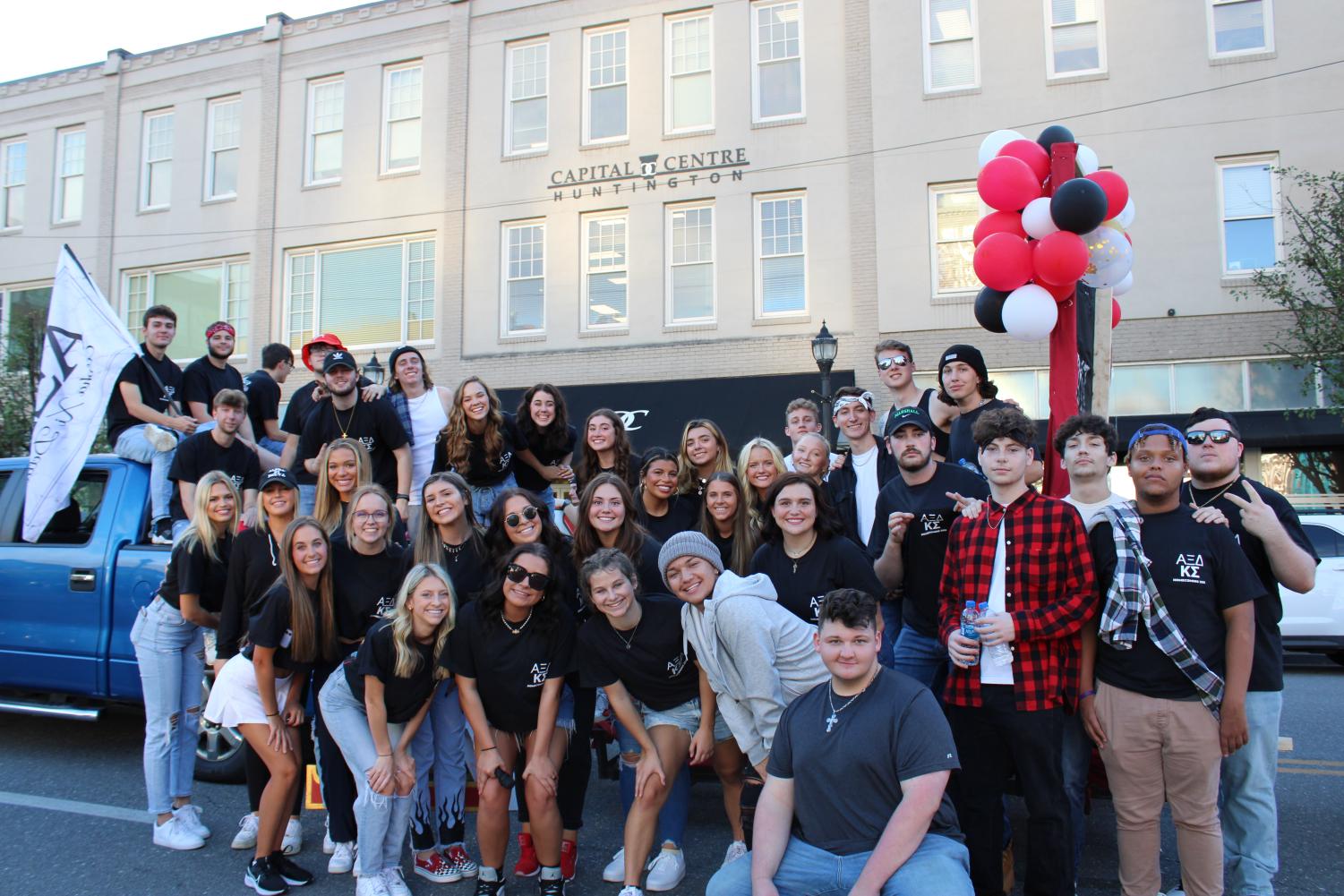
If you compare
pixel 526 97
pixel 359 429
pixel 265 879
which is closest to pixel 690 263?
pixel 526 97

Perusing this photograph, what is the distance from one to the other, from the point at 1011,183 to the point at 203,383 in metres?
5.77

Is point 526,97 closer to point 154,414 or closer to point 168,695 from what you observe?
point 154,414

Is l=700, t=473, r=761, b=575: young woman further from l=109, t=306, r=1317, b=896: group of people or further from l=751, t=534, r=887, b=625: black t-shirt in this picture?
l=751, t=534, r=887, b=625: black t-shirt

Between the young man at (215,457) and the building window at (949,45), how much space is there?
12898 mm

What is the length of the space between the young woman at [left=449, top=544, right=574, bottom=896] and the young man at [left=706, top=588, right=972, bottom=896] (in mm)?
1165

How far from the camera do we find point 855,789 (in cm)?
318

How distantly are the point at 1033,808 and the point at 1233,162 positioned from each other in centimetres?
1399

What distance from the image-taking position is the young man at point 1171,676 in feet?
11.6

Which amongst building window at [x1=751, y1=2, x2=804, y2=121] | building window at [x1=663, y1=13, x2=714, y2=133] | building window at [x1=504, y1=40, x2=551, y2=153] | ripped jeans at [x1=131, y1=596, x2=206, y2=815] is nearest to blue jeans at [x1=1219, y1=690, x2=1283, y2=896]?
ripped jeans at [x1=131, y1=596, x2=206, y2=815]

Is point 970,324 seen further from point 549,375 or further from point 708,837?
point 708,837

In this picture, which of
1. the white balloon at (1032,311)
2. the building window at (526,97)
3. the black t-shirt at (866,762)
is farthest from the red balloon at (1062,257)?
the building window at (526,97)

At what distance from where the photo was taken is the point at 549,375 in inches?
674

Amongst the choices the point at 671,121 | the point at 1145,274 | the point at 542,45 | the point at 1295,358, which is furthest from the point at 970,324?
the point at 542,45

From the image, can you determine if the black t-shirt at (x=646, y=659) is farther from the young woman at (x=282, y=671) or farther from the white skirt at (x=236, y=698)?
the white skirt at (x=236, y=698)
